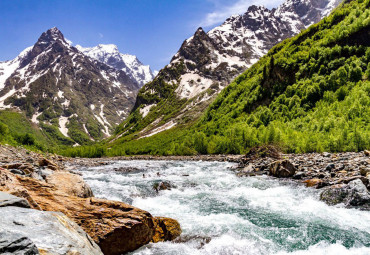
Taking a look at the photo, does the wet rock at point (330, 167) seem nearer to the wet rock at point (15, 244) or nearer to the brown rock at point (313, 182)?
the brown rock at point (313, 182)

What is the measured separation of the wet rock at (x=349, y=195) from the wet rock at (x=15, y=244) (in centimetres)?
1594

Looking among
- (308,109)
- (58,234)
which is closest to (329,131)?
(308,109)

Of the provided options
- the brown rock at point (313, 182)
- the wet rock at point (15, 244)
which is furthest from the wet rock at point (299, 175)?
the wet rock at point (15, 244)

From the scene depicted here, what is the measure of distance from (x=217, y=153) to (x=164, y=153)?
25363 millimetres

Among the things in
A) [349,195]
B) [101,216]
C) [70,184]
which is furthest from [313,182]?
[70,184]

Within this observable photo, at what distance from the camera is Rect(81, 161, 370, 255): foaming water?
9453 millimetres

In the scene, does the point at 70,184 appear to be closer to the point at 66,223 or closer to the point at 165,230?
the point at 165,230

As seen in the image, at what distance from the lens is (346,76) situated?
49.6 meters

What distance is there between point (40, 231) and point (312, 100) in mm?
60830

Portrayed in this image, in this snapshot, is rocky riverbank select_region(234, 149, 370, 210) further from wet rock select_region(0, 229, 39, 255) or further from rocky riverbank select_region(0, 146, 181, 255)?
wet rock select_region(0, 229, 39, 255)

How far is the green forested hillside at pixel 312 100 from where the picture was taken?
36.8 m

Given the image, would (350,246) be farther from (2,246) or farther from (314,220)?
(2,246)

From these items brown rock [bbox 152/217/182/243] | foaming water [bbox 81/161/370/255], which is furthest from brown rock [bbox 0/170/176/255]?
foaming water [bbox 81/161/370/255]

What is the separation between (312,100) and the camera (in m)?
53.9
